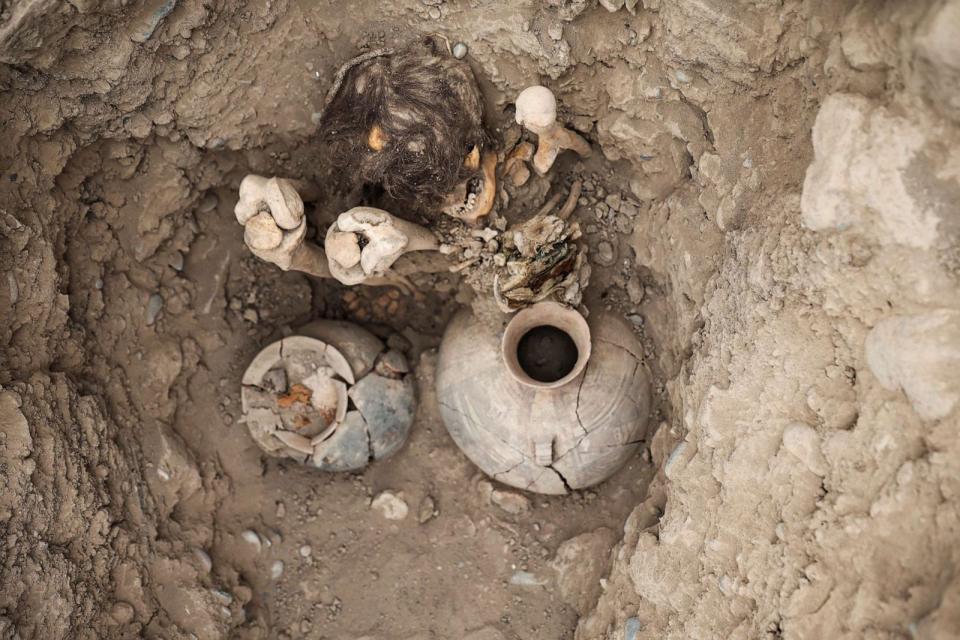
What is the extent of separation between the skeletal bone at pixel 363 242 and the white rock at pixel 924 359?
2.00 metres

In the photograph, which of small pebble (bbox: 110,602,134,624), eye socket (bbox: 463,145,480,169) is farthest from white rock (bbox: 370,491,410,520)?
eye socket (bbox: 463,145,480,169)

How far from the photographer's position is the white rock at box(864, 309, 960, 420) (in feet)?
6.77

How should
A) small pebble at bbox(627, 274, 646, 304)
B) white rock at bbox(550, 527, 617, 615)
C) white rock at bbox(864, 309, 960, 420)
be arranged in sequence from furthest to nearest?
small pebble at bbox(627, 274, 646, 304) < white rock at bbox(550, 527, 617, 615) < white rock at bbox(864, 309, 960, 420)

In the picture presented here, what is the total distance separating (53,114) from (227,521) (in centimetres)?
247

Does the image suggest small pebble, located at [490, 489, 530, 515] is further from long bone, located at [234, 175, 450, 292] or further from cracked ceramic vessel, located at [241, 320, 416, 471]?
long bone, located at [234, 175, 450, 292]

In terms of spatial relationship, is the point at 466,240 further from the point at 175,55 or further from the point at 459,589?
the point at 459,589

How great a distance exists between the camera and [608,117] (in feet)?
11.7

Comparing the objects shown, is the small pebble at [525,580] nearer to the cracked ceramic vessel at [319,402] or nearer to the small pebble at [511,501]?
the small pebble at [511,501]

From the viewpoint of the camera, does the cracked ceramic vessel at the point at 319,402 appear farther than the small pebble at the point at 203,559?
Yes

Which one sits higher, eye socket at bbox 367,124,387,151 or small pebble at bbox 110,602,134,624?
eye socket at bbox 367,124,387,151

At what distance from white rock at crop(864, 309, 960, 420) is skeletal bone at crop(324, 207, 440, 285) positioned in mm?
1997

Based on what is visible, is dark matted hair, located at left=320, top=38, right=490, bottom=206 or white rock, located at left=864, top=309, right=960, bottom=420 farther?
dark matted hair, located at left=320, top=38, right=490, bottom=206

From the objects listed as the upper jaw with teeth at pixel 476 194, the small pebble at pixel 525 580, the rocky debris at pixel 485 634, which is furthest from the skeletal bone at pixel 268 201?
the rocky debris at pixel 485 634

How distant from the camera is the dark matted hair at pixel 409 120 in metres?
2.97
